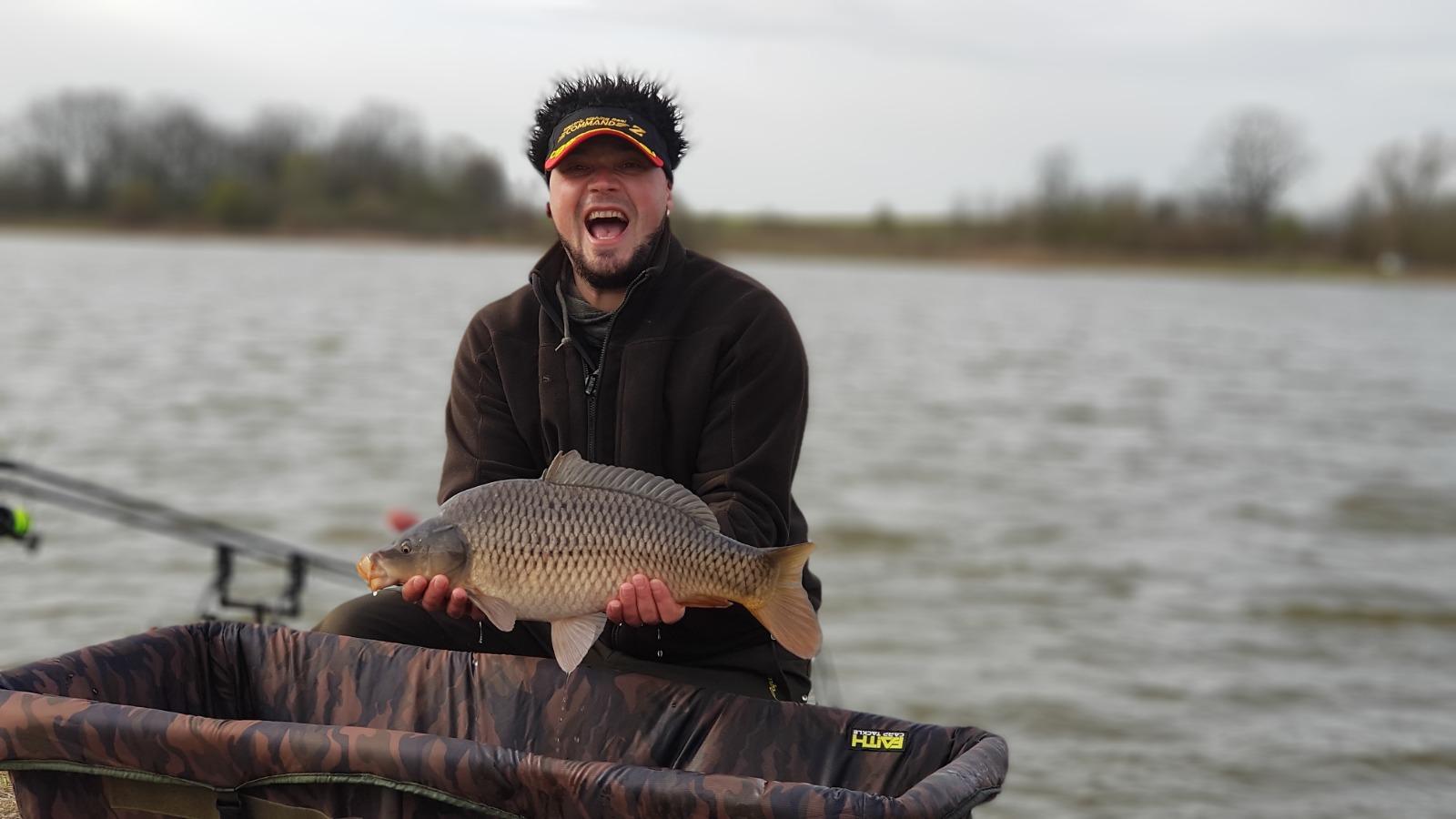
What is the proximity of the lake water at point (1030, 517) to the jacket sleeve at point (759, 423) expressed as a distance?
88.2 inches

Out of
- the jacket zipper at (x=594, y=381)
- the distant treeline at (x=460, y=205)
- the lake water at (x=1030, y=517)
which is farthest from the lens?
the distant treeline at (x=460, y=205)

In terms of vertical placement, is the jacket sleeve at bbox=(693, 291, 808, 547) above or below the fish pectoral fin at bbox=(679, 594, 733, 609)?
above

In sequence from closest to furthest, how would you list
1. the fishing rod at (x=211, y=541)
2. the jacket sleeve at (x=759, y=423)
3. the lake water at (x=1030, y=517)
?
the jacket sleeve at (x=759, y=423)
the fishing rod at (x=211, y=541)
the lake water at (x=1030, y=517)

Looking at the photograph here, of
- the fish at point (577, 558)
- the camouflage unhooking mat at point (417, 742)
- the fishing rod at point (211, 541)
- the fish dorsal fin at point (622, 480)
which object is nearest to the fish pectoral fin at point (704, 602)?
the fish at point (577, 558)

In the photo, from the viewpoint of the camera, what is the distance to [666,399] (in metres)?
3.03

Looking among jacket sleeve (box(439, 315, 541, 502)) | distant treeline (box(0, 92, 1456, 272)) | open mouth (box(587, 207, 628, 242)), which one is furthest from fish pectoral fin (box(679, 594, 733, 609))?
distant treeline (box(0, 92, 1456, 272))

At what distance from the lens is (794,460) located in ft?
10.0

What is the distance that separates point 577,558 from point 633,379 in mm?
595

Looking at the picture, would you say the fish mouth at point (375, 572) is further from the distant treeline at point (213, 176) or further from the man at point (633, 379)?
the distant treeline at point (213, 176)

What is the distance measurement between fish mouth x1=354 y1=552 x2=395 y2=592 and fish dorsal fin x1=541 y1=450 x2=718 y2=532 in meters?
0.32

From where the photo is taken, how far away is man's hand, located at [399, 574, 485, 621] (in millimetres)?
2516

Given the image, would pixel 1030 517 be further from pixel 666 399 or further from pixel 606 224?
pixel 606 224

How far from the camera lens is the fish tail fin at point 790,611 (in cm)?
255

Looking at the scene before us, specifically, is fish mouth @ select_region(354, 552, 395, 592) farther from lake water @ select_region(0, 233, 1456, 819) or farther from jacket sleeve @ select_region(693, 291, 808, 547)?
lake water @ select_region(0, 233, 1456, 819)
